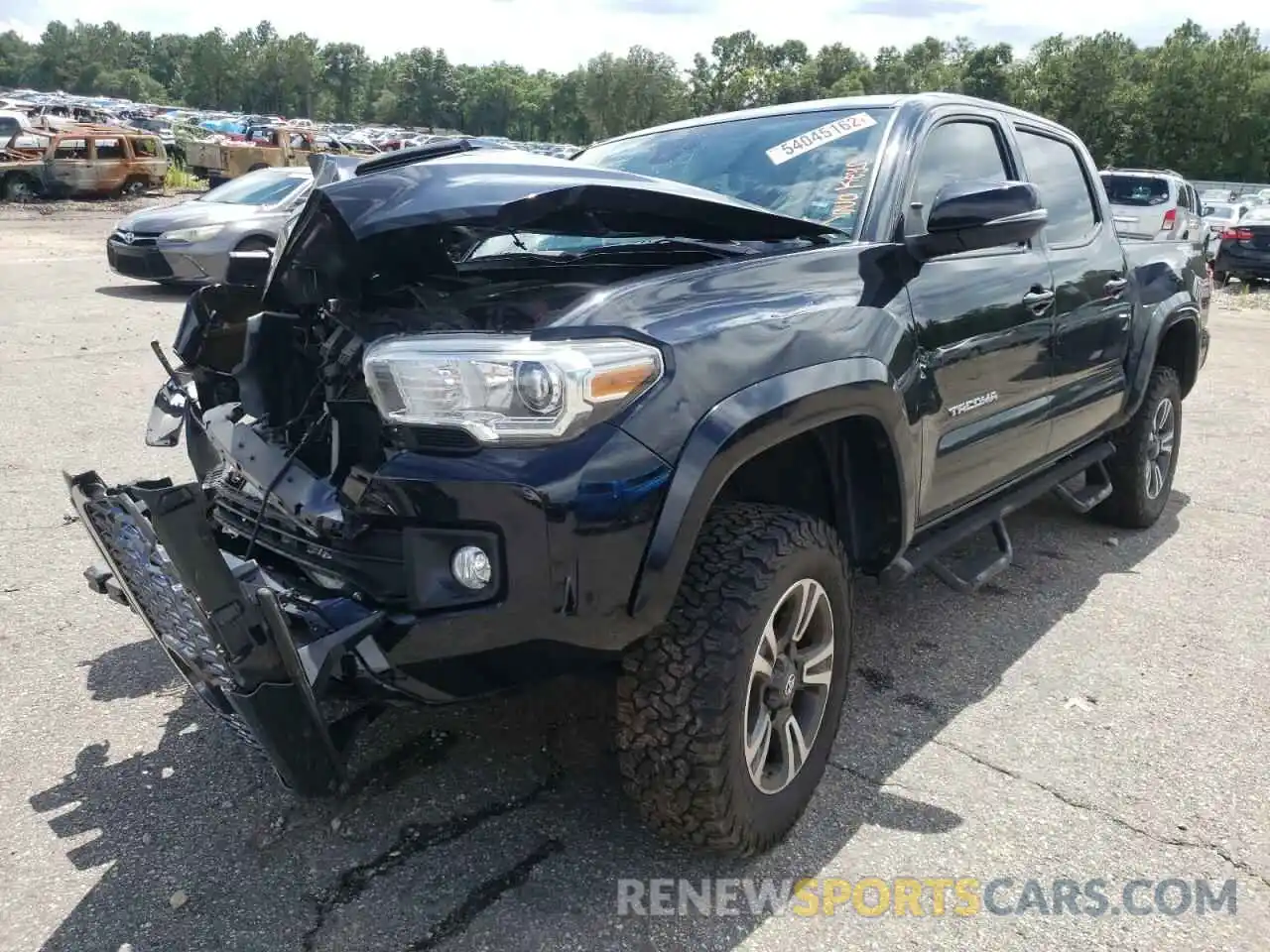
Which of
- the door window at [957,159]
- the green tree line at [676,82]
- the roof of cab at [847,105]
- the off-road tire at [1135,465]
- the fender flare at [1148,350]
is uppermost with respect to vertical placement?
the green tree line at [676,82]

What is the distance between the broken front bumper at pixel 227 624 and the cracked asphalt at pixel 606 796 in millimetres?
470

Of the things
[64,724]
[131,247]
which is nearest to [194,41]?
[131,247]

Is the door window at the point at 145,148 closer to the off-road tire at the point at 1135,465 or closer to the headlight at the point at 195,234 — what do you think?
the headlight at the point at 195,234

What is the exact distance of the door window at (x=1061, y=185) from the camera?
4.27m

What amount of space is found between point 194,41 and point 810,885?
138 m

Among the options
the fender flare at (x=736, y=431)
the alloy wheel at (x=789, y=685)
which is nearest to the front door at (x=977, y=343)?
the fender flare at (x=736, y=431)

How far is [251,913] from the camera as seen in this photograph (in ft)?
8.02

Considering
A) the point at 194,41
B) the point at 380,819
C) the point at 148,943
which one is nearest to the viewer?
the point at 148,943

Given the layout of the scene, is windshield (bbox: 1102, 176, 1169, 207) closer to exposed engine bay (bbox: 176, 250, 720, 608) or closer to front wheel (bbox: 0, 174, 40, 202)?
exposed engine bay (bbox: 176, 250, 720, 608)

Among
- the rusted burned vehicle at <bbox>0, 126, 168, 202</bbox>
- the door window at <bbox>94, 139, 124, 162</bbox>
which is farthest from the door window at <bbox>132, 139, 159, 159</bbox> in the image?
the door window at <bbox>94, 139, 124, 162</bbox>

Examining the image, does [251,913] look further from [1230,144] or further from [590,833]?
[1230,144]

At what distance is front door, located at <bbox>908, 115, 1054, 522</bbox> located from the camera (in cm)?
319

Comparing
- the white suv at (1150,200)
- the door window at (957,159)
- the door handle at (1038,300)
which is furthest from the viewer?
the white suv at (1150,200)

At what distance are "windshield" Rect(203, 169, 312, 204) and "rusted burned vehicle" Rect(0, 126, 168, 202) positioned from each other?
13514 millimetres
